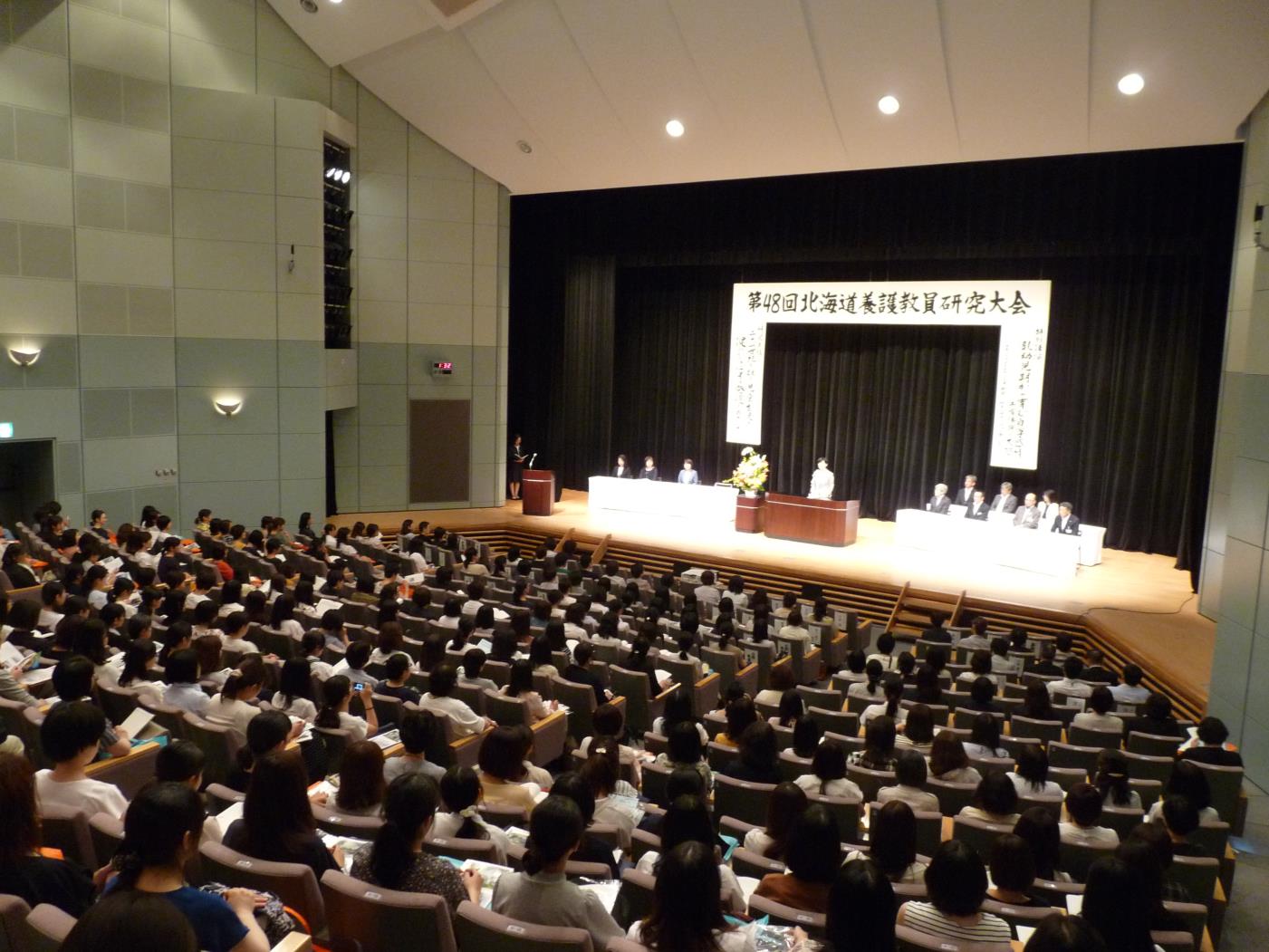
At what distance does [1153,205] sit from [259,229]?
35.9 ft

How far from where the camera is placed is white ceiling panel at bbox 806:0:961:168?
9.89 meters

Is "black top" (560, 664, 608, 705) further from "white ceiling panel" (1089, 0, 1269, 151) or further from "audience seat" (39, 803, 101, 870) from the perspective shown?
"white ceiling panel" (1089, 0, 1269, 151)

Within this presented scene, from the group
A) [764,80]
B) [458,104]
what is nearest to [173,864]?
[764,80]

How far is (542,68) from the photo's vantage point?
1223cm

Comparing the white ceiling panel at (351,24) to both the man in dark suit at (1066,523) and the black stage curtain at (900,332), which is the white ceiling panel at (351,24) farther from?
the man in dark suit at (1066,523)

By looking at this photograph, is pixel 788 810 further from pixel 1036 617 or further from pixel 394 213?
pixel 394 213

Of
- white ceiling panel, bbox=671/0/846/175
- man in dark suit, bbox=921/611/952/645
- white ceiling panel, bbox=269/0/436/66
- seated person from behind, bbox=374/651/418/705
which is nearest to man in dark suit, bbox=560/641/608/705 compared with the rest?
seated person from behind, bbox=374/651/418/705

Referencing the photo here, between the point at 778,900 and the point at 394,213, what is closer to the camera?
the point at 778,900

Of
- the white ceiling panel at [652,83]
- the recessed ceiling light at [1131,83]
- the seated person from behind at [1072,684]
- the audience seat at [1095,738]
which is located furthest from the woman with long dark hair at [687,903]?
the white ceiling panel at [652,83]

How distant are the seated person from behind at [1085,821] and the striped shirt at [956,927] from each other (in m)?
1.27

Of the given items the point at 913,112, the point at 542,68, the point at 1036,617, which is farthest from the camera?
the point at 542,68

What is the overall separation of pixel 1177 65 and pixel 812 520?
6.45 metres

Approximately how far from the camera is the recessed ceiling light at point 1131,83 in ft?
31.5

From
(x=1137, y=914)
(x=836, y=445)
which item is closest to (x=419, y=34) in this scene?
(x=836, y=445)
